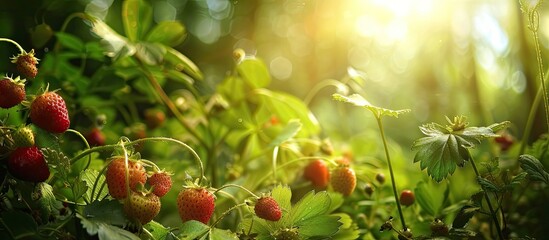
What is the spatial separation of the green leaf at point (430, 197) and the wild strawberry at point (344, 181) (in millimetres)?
101

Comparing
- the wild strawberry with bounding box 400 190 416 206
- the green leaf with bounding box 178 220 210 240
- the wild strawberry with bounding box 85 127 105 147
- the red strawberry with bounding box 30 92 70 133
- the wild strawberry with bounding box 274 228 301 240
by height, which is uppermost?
the red strawberry with bounding box 30 92 70 133

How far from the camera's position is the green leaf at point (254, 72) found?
114cm

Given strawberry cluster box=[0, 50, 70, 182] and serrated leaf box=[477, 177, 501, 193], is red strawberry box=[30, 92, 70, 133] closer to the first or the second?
strawberry cluster box=[0, 50, 70, 182]

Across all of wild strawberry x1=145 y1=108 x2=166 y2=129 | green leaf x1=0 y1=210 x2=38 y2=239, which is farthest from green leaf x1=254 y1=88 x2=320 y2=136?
green leaf x1=0 y1=210 x2=38 y2=239

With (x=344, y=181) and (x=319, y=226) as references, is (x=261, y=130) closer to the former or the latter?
(x=344, y=181)

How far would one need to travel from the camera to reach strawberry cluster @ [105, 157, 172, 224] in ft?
2.01

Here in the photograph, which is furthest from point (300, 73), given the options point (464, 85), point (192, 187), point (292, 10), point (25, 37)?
point (192, 187)

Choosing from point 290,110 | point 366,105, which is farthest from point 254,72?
point 366,105

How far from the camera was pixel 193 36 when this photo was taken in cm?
212

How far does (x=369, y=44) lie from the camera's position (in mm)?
2260

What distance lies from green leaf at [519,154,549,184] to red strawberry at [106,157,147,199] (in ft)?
1.52

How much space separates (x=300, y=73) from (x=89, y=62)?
0.84m

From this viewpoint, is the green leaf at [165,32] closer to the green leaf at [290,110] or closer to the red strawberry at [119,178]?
the green leaf at [290,110]

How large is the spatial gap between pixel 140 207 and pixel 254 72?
59 cm
